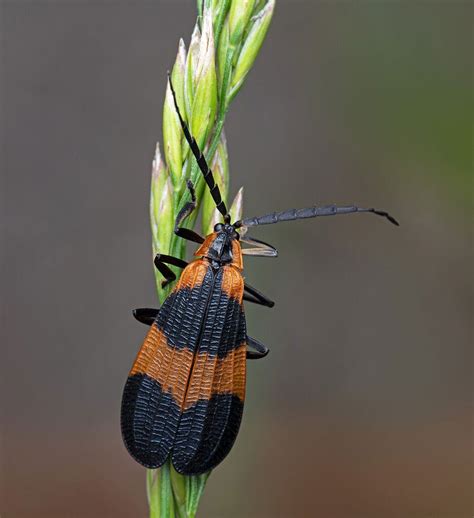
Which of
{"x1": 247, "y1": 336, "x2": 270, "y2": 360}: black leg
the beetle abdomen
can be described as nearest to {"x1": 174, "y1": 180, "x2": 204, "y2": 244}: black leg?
the beetle abdomen

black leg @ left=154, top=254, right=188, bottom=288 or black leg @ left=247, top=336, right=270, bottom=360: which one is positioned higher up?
black leg @ left=154, top=254, right=188, bottom=288

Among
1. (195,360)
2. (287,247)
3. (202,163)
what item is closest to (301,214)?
(202,163)

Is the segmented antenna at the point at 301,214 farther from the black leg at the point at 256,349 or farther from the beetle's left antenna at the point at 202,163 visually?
the black leg at the point at 256,349

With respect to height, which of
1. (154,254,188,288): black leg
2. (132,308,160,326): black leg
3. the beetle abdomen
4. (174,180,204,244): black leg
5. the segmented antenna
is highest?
the segmented antenna

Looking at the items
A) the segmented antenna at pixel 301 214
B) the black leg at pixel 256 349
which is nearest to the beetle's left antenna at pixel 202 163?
the segmented antenna at pixel 301 214

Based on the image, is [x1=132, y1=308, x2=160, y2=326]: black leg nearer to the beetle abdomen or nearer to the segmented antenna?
the beetle abdomen
